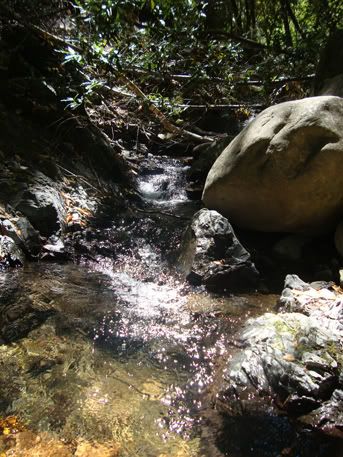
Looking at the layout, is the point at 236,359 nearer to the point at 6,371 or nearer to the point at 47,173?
the point at 6,371

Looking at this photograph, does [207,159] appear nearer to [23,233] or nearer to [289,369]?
[23,233]

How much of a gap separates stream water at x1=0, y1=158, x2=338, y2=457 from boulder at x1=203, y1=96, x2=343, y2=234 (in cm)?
121

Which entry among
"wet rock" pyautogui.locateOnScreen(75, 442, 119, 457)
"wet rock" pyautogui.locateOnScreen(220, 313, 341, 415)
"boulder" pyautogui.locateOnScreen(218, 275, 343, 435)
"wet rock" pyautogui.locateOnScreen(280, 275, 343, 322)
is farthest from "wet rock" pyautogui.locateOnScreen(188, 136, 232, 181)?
"wet rock" pyautogui.locateOnScreen(75, 442, 119, 457)

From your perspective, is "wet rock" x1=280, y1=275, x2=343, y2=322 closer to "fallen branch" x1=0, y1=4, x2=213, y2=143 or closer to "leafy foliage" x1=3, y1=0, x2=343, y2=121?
"leafy foliage" x1=3, y1=0, x2=343, y2=121

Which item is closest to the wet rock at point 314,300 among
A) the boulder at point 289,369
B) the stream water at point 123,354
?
the boulder at point 289,369

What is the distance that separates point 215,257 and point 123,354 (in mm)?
1804

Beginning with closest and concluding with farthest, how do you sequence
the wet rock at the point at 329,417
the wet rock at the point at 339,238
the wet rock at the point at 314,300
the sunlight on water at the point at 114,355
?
the sunlight on water at the point at 114,355, the wet rock at the point at 329,417, the wet rock at the point at 314,300, the wet rock at the point at 339,238

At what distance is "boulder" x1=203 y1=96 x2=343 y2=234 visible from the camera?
4.19 meters

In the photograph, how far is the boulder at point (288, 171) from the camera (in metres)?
4.19

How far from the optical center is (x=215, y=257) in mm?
4336

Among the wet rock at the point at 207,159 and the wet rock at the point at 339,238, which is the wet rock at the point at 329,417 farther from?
the wet rock at the point at 207,159

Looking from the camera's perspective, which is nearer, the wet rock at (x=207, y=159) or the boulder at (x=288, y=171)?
the boulder at (x=288, y=171)

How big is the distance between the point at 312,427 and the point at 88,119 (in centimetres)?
587

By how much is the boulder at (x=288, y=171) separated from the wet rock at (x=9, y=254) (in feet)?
8.42
